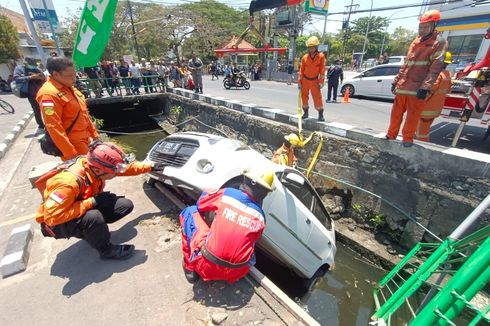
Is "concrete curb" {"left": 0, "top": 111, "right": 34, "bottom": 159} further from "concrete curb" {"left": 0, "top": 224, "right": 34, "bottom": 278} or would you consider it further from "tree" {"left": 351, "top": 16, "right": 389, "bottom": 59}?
"tree" {"left": 351, "top": 16, "right": 389, "bottom": 59}

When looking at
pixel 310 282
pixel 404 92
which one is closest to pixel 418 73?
pixel 404 92

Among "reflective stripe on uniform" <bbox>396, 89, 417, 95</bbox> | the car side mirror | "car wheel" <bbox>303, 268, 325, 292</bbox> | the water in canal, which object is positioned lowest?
the water in canal

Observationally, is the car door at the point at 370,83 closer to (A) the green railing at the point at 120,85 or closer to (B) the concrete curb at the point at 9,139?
(A) the green railing at the point at 120,85

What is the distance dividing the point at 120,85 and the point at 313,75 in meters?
8.44

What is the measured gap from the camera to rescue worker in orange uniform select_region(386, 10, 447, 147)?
10.3 ft

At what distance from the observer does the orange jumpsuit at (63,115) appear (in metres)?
2.74

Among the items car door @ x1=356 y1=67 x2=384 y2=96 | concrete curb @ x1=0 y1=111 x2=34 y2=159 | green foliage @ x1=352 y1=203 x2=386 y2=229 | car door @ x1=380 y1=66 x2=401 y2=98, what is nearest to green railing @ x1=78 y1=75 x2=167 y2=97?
concrete curb @ x1=0 y1=111 x2=34 y2=159

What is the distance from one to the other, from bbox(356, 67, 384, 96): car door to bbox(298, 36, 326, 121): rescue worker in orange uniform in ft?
22.1

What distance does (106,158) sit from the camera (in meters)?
2.20

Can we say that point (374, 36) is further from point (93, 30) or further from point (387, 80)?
point (93, 30)

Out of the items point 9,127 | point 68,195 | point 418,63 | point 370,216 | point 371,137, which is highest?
point 418,63

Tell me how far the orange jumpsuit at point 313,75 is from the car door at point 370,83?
675 centimetres

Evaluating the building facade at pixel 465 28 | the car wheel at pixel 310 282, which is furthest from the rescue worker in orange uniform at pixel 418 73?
the building facade at pixel 465 28

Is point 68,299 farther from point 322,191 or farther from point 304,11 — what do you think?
point 304,11
